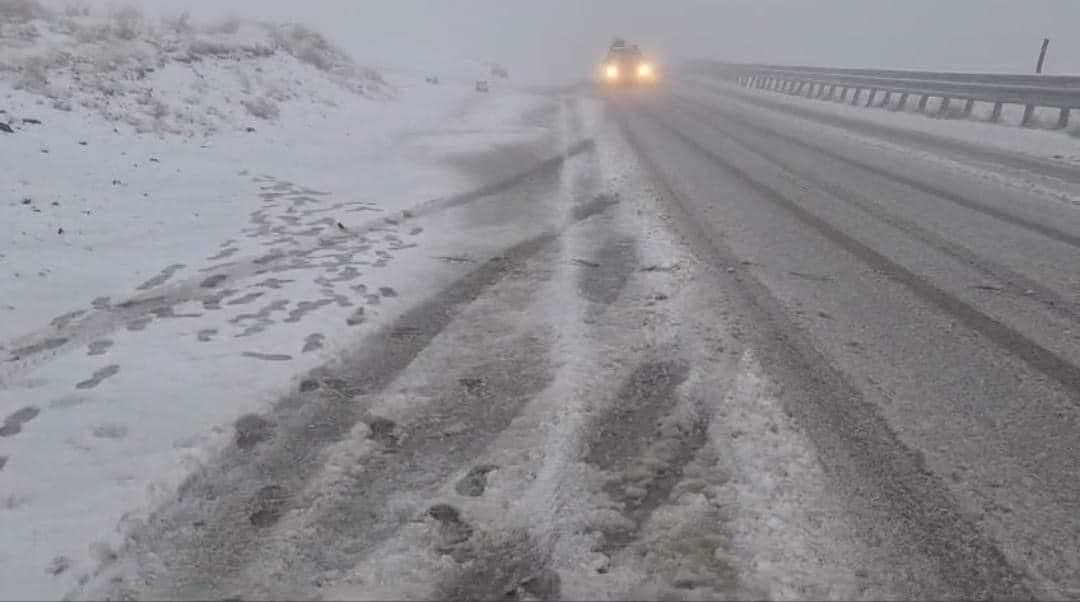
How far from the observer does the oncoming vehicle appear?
85.6 feet

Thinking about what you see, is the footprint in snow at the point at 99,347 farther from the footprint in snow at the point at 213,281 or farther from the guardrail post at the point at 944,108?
the guardrail post at the point at 944,108

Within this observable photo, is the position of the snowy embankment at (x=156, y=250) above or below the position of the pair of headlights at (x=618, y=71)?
below

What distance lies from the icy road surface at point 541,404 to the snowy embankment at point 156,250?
2 cm

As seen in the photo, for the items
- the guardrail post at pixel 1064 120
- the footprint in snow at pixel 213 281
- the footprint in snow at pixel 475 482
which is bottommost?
the footprint in snow at pixel 213 281

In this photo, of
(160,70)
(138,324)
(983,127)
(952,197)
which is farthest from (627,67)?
(138,324)

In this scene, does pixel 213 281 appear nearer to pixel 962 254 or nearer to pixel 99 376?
pixel 99 376

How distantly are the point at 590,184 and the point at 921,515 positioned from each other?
5983 millimetres

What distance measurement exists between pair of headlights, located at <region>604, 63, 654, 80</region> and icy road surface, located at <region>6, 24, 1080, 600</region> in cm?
2088

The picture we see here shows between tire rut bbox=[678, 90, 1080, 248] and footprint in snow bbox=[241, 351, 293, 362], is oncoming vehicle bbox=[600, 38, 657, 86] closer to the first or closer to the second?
tire rut bbox=[678, 90, 1080, 248]

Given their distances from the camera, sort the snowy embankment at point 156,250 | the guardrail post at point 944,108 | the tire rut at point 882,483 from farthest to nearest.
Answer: the guardrail post at point 944,108
the snowy embankment at point 156,250
the tire rut at point 882,483

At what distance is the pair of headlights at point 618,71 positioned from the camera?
26109mm

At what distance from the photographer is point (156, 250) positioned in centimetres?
527

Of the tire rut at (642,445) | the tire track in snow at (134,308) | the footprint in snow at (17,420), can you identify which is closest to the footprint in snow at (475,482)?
the tire rut at (642,445)

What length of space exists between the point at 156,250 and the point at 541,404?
3734mm
